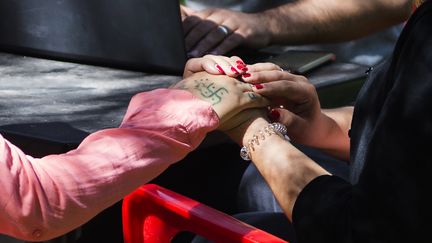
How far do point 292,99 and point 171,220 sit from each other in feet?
0.90

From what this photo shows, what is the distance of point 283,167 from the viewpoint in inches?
49.8

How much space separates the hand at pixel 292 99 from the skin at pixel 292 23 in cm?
38

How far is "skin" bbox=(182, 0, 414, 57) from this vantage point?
1910mm

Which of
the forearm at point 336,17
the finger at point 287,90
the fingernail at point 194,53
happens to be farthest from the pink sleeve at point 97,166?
the forearm at point 336,17

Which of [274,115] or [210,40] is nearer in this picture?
[274,115]

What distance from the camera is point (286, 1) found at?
2338 mm

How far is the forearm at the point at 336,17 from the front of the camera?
2172mm

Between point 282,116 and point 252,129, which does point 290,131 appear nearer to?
point 282,116

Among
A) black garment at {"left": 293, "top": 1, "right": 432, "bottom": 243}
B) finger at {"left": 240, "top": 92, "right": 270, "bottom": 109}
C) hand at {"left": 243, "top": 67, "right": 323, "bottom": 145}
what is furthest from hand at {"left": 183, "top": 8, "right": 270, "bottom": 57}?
black garment at {"left": 293, "top": 1, "right": 432, "bottom": 243}

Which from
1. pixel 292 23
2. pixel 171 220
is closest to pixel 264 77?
pixel 171 220

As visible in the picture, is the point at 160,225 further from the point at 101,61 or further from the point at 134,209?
the point at 101,61

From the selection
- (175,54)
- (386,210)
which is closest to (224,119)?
(386,210)

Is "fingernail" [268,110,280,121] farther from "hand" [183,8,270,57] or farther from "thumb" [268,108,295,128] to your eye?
"hand" [183,8,270,57]

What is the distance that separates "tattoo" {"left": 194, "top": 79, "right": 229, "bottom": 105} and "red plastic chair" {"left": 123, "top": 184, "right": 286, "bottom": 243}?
7.7 inches
